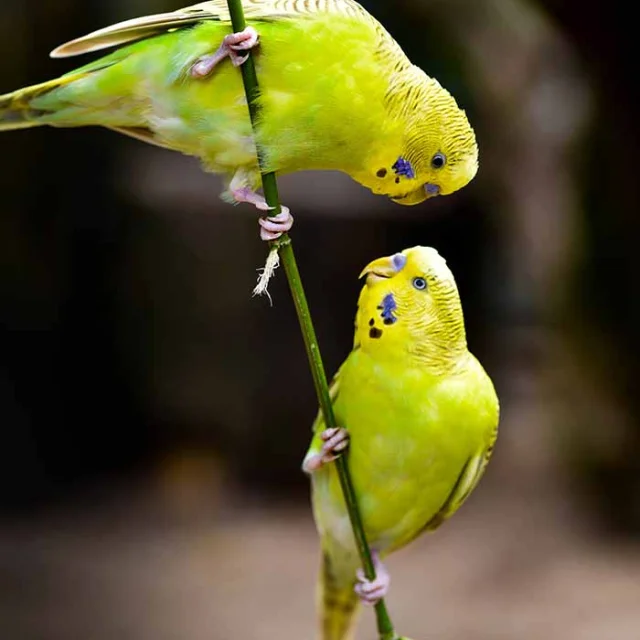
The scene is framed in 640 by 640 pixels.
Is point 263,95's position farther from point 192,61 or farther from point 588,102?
point 588,102

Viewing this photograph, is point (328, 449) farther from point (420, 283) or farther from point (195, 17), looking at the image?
point (195, 17)

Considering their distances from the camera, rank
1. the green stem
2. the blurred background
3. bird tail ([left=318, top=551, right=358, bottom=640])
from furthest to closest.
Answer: the blurred background < bird tail ([left=318, top=551, right=358, bottom=640]) < the green stem

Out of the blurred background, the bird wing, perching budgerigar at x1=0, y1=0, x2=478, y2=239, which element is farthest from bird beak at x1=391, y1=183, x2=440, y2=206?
the blurred background

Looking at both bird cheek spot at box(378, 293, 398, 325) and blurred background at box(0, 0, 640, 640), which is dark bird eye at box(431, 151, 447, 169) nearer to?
bird cheek spot at box(378, 293, 398, 325)

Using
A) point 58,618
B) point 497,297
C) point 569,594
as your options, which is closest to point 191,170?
point 497,297

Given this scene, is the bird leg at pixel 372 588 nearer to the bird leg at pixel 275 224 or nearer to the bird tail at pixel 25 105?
the bird leg at pixel 275 224

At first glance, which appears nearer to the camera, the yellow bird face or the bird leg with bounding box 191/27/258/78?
the bird leg with bounding box 191/27/258/78
